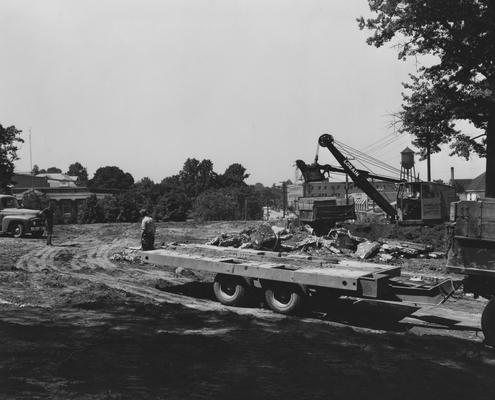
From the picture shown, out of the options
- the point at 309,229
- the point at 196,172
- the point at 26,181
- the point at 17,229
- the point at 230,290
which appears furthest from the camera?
the point at 196,172

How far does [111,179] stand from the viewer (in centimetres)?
12756

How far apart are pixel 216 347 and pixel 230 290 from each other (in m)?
3.33

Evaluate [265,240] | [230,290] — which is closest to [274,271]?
Result: [230,290]

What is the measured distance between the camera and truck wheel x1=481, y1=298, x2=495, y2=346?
712 centimetres

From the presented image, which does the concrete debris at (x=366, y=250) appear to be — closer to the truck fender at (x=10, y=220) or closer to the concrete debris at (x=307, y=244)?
the concrete debris at (x=307, y=244)

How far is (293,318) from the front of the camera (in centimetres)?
906

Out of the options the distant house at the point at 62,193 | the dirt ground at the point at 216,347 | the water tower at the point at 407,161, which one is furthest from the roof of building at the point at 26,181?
the dirt ground at the point at 216,347

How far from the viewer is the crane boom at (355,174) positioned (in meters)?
29.0

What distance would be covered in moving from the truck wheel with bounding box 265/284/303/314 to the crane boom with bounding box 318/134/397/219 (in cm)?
2051

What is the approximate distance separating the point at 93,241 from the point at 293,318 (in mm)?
17391

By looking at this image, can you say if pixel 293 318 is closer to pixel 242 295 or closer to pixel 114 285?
pixel 242 295

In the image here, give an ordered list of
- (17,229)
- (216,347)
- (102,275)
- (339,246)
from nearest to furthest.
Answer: (216,347) < (102,275) < (339,246) < (17,229)

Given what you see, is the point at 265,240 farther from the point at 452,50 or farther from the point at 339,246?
the point at 452,50

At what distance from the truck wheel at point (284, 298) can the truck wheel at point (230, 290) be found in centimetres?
56
